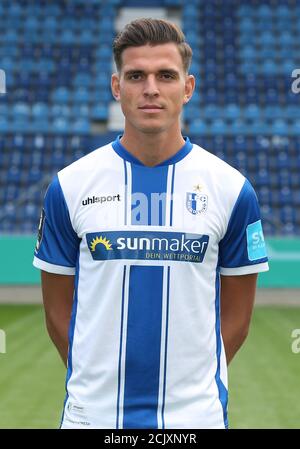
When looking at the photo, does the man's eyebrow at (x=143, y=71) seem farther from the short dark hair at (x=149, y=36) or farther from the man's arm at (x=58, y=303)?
the man's arm at (x=58, y=303)

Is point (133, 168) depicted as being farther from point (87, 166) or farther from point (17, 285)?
point (17, 285)

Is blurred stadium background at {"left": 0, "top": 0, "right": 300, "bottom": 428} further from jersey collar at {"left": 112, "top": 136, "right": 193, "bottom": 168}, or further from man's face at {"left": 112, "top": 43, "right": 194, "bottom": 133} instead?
man's face at {"left": 112, "top": 43, "right": 194, "bottom": 133}

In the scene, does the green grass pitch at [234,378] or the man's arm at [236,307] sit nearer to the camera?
the man's arm at [236,307]

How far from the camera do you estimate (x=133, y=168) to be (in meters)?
2.19

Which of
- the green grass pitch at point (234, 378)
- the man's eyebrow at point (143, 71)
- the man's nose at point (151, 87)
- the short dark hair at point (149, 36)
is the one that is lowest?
the green grass pitch at point (234, 378)

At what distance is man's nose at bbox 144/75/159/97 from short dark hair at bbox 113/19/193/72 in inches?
4.1

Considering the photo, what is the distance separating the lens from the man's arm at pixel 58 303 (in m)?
2.32

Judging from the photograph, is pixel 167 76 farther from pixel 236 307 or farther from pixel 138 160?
pixel 236 307

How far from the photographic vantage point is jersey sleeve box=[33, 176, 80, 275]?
221 cm

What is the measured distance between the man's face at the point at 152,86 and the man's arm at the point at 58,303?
55 centimetres

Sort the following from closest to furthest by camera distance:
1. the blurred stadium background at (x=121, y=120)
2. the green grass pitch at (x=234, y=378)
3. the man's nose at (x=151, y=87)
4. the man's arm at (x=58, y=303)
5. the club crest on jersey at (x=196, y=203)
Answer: the man's nose at (x=151, y=87)
the club crest on jersey at (x=196, y=203)
the man's arm at (x=58, y=303)
the green grass pitch at (x=234, y=378)
the blurred stadium background at (x=121, y=120)

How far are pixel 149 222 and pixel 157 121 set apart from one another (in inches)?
11.3

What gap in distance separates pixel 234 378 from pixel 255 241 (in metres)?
4.84

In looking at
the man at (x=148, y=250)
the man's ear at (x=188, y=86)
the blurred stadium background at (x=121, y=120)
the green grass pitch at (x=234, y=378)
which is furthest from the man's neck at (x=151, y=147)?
the blurred stadium background at (x=121, y=120)
